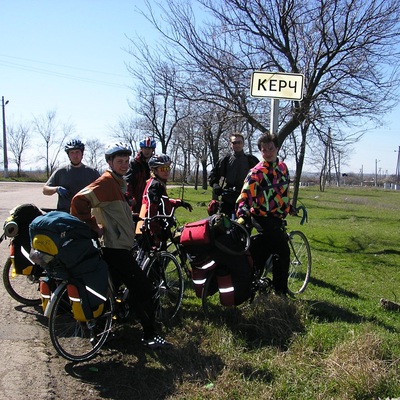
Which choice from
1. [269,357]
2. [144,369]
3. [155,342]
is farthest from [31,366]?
[269,357]

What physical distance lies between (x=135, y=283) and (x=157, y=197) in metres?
1.12

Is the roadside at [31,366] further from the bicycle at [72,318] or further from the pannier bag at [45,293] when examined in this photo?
the pannier bag at [45,293]

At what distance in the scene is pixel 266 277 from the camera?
5230 millimetres

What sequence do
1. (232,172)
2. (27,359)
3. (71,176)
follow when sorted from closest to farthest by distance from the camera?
(27,359) → (71,176) → (232,172)

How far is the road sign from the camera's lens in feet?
19.0

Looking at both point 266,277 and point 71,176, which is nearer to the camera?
point 266,277

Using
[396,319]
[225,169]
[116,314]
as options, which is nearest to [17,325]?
[116,314]

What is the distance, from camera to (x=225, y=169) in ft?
21.6

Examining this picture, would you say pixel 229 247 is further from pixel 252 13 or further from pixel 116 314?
pixel 252 13

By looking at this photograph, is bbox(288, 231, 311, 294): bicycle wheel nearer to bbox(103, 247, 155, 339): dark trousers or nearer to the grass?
the grass

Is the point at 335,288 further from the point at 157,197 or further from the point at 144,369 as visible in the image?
the point at 144,369

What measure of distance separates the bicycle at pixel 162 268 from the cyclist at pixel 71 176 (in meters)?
1.30

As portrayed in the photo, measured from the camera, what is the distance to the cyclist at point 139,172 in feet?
19.8

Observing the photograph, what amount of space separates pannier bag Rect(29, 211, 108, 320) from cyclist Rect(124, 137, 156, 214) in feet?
7.21
